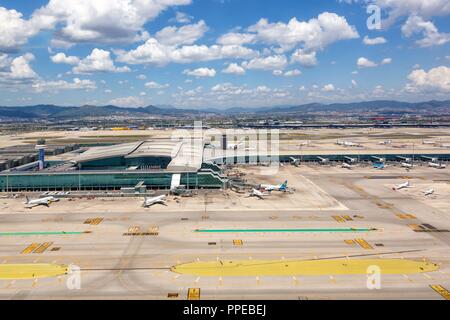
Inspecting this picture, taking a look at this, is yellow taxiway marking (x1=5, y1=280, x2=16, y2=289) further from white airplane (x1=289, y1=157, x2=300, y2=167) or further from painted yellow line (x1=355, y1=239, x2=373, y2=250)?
white airplane (x1=289, y1=157, x2=300, y2=167)

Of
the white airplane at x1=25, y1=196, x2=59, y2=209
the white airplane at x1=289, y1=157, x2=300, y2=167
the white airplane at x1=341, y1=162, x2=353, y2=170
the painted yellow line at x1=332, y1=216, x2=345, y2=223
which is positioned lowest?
the painted yellow line at x1=332, y1=216, x2=345, y2=223

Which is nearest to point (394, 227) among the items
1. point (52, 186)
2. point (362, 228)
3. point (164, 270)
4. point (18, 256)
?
point (362, 228)

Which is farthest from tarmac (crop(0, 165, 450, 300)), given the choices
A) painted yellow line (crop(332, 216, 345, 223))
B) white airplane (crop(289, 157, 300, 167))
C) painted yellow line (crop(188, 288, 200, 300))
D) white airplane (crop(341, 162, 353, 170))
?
white airplane (crop(289, 157, 300, 167))

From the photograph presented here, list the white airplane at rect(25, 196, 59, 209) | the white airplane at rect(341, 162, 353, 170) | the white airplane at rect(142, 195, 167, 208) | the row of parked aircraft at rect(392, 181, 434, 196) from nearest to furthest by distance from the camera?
the white airplane at rect(142, 195, 167, 208) → the white airplane at rect(25, 196, 59, 209) → the row of parked aircraft at rect(392, 181, 434, 196) → the white airplane at rect(341, 162, 353, 170)

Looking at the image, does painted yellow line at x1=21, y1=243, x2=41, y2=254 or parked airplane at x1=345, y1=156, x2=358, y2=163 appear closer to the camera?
painted yellow line at x1=21, y1=243, x2=41, y2=254

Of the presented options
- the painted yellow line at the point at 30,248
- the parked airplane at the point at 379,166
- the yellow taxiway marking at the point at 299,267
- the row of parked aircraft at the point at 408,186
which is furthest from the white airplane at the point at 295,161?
the painted yellow line at the point at 30,248
